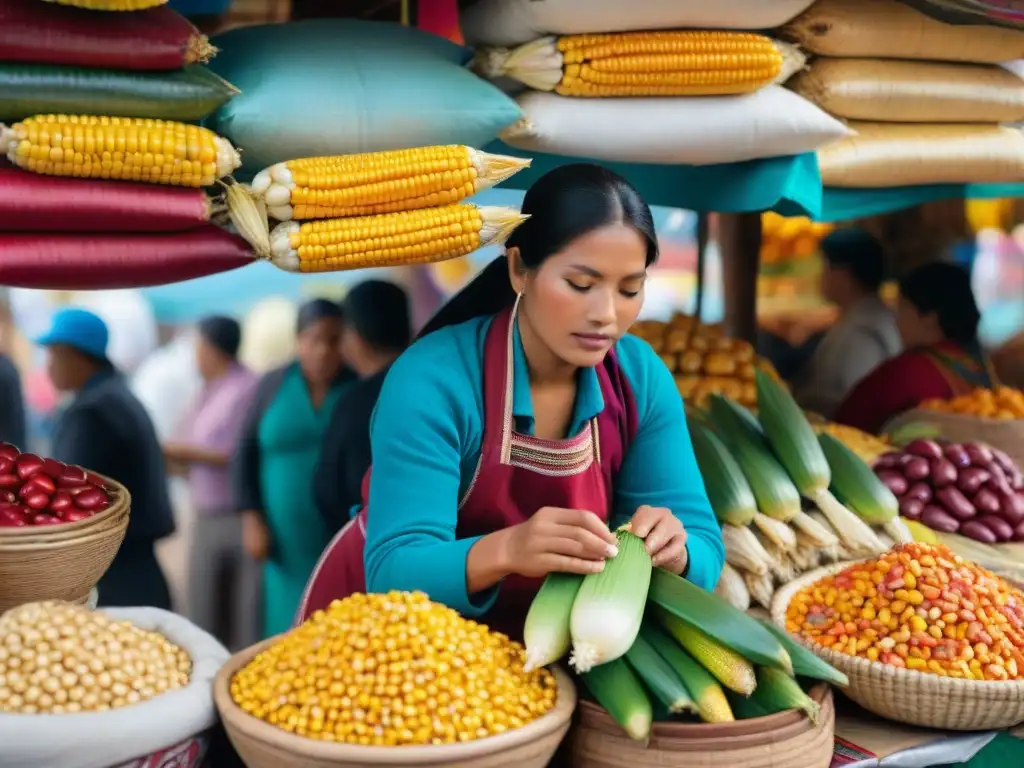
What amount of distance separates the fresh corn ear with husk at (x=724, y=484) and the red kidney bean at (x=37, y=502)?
1345 millimetres

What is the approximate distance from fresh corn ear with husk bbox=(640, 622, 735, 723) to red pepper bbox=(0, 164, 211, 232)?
102 centimetres

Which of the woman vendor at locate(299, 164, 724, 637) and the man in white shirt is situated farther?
the man in white shirt

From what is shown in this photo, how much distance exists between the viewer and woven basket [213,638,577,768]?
4.27 feet

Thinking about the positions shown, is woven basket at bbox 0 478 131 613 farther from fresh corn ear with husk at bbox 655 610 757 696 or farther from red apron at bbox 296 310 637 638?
fresh corn ear with husk at bbox 655 610 757 696

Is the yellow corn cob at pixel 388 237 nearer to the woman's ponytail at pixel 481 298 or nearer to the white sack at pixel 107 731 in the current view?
the woman's ponytail at pixel 481 298

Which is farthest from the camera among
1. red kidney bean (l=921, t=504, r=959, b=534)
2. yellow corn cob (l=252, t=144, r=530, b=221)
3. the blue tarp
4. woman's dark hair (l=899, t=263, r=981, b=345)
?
woman's dark hair (l=899, t=263, r=981, b=345)

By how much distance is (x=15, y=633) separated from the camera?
4.73 feet

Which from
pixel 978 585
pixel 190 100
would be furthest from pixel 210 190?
pixel 978 585

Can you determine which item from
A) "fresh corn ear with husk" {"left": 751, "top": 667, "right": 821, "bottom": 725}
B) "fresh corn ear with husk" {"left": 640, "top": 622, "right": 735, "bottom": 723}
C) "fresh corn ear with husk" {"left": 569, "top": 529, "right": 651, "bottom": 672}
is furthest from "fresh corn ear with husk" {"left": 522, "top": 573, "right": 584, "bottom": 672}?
"fresh corn ear with husk" {"left": 751, "top": 667, "right": 821, "bottom": 725}

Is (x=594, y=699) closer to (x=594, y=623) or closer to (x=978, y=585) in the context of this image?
(x=594, y=623)

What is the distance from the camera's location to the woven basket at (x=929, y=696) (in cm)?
179

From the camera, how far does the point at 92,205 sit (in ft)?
5.75

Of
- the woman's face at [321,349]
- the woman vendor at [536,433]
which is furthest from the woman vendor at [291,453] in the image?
the woman vendor at [536,433]

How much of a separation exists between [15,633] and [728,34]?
176cm
